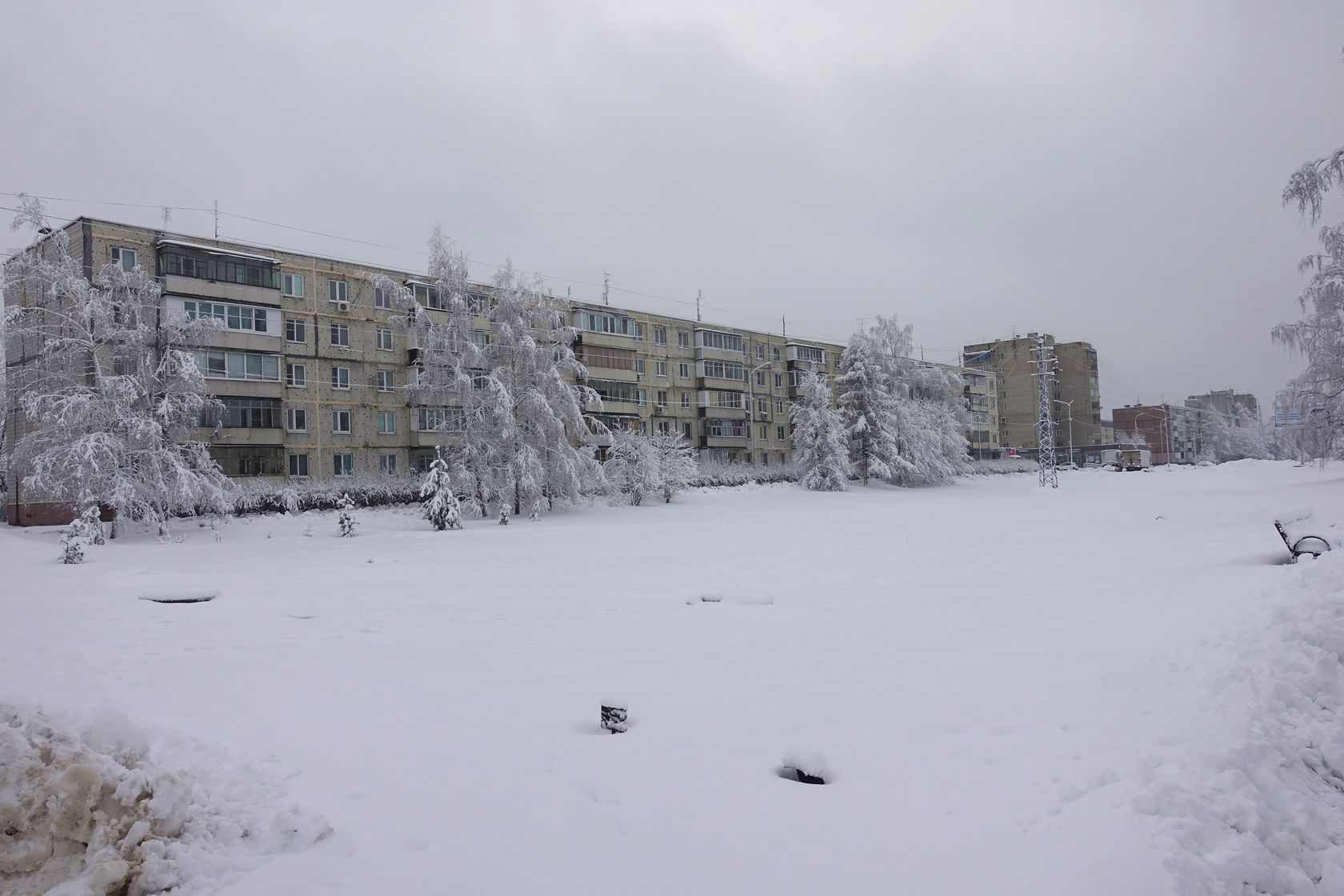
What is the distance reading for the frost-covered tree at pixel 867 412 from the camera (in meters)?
61.6

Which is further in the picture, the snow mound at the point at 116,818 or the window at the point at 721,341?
the window at the point at 721,341

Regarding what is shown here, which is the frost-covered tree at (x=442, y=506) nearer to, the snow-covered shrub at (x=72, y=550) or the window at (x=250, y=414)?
the snow-covered shrub at (x=72, y=550)

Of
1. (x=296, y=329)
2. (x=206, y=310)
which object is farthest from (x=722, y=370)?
(x=206, y=310)

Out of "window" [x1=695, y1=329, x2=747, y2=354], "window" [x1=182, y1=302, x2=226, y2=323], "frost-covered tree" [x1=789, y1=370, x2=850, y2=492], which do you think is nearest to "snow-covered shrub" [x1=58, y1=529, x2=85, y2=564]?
"window" [x1=182, y1=302, x2=226, y2=323]

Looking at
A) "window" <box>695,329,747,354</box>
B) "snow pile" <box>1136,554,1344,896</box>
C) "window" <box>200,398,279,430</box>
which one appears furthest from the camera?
"window" <box>695,329,747,354</box>

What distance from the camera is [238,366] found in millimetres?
40562

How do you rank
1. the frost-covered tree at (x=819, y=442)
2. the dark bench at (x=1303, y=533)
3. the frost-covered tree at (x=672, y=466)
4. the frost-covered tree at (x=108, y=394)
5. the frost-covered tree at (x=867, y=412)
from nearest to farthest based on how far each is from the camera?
the dark bench at (x=1303, y=533)
the frost-covered tree at (x=108, y=394)
the frost-covered tree at (x=672, y=466)
the frost-covered tree at (x=819, y=442)
the frost-covered tree at (x=867, y=412)

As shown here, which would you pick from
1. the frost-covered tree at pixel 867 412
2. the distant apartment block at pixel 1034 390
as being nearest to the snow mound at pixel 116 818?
the frost-covered tree at pixel 867 412

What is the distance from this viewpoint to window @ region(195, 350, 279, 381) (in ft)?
129

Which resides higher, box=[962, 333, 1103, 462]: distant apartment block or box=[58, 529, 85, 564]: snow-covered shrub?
box=[962, 333, 1103, 462]: distant apartment block

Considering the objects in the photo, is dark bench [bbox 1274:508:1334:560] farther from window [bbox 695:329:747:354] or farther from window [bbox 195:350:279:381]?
window [bbox 695:329:747:354]

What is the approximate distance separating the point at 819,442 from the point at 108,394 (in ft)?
140

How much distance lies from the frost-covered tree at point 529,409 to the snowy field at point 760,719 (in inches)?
839

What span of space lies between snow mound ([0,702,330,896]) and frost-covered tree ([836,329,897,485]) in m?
58.5
